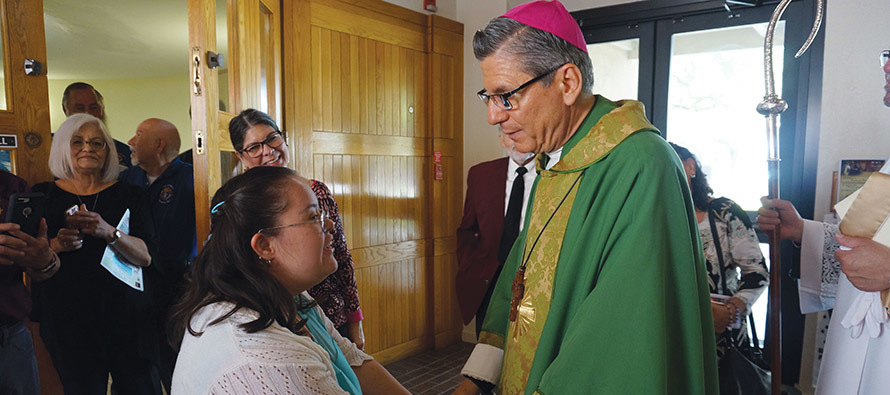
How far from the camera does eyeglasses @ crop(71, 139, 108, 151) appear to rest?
2.08 meters

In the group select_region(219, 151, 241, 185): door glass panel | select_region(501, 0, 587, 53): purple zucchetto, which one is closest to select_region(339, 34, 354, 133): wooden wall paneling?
select_region(219, 151, 241, 185): door glass panel

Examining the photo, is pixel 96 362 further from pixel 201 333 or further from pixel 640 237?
pixel 640 237

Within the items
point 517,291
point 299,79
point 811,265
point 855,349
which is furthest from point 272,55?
point 855,349

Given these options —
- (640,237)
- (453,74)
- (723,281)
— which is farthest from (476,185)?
(640,237)

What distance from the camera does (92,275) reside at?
2074mm

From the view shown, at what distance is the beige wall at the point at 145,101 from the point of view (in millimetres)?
5883

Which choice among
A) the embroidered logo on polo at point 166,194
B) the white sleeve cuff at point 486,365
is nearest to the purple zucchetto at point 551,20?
the white sleeve cuff at point 486,365

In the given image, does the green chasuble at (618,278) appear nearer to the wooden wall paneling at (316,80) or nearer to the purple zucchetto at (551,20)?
the purple zucchetto at (551,20)

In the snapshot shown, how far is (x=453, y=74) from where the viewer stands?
4.37m

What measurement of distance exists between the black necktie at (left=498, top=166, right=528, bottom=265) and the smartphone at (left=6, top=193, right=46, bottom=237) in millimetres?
1828

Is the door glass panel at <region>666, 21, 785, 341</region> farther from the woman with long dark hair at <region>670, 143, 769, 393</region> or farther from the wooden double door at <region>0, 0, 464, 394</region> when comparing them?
the wooden double door at <region>0, 0, 464, 394</region>

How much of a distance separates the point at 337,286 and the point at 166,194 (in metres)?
1.10

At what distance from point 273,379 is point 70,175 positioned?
1639mm

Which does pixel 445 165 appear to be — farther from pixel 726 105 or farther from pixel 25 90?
pixel 25 90
